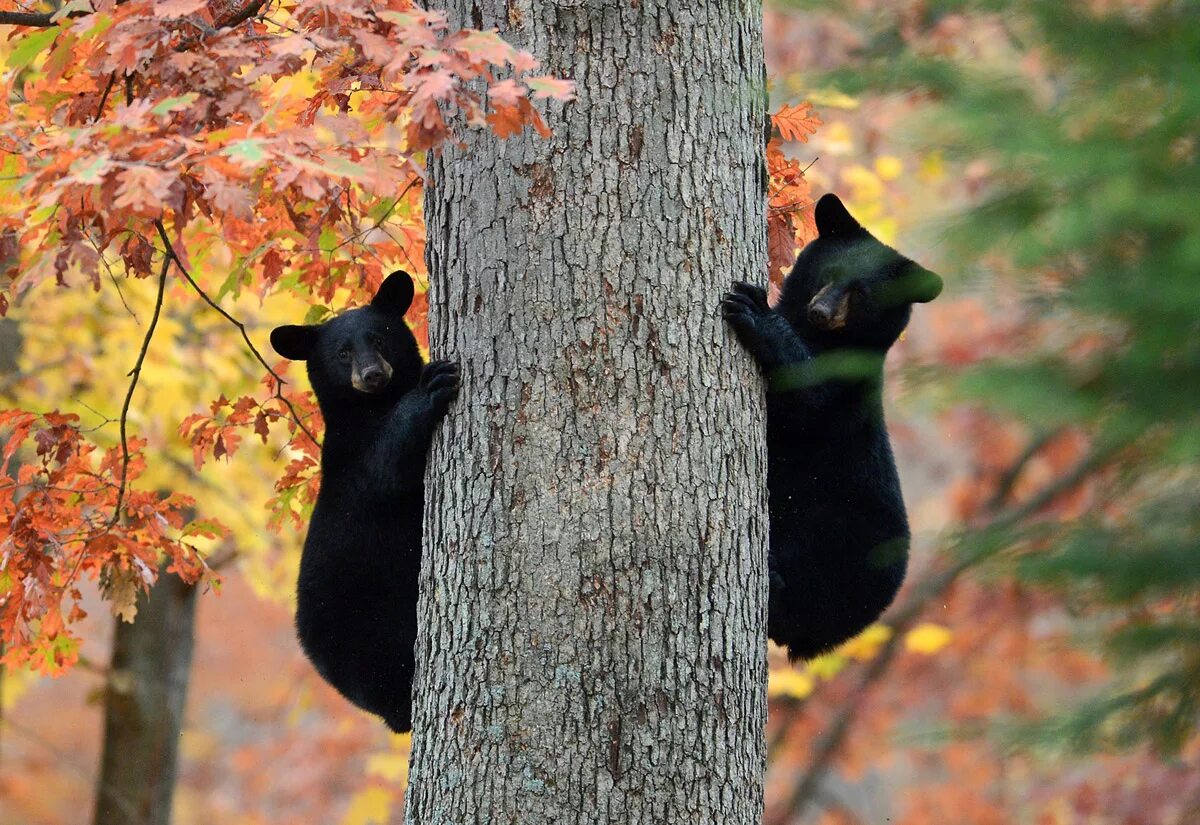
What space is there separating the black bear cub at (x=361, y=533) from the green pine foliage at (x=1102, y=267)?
3618mm

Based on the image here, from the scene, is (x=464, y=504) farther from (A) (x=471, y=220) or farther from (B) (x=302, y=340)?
(B) (x=302, y=340)

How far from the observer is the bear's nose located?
17.1 ft

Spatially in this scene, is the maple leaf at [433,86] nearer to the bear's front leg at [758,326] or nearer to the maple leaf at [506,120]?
the maple leaf at [506,120]

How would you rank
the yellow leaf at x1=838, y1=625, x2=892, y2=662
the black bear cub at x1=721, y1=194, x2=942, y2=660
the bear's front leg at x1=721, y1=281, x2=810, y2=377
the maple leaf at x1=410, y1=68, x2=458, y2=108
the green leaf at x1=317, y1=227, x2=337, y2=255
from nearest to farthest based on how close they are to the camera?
the maple leaf at x1=410, y1=68, x2=458, y2=108, the bear's front leg at x1=721, y1=281, x2=810, y2=377, the black bear cub at x1=721, y1=194, x2=942, y2=660, the green leaf at x1=317, y1=227, x2=337, y2=255, the yellow leaf at x1=838, y1=625, x2=892, y2=662

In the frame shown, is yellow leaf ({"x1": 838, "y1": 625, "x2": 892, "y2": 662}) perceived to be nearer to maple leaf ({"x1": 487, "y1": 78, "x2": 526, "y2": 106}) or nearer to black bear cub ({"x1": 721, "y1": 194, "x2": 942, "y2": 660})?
black bear cub ({"x1": 721, "y1": 194, "x2": 942, "y2": 660})

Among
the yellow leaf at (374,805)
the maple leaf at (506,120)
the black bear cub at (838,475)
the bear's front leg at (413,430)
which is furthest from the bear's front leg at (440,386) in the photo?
the yellow leaf at (374,805)

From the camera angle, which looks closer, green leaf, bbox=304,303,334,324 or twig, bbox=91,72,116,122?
twig, bbox=91,72,116,122

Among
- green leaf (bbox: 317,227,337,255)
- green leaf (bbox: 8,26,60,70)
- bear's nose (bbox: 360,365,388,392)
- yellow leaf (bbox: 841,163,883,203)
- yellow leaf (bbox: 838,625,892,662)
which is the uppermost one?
yellow leaf (bbox: 841,163,883,203)

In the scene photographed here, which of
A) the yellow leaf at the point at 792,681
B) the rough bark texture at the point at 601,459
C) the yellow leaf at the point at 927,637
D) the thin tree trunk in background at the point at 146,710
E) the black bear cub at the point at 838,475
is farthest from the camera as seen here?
the yellow leaf at the point at 927,637

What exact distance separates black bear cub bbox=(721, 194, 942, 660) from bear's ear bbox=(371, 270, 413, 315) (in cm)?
167

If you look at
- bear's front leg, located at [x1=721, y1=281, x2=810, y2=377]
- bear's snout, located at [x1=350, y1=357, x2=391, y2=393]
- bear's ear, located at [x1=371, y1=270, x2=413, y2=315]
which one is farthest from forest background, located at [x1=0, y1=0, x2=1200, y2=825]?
bear's front leg, located at [x1=721, y1=281, x2=810, y2=377]

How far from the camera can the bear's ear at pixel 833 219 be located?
5.84 meters

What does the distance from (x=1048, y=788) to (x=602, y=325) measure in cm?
813

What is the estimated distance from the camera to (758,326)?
3.95 meters
